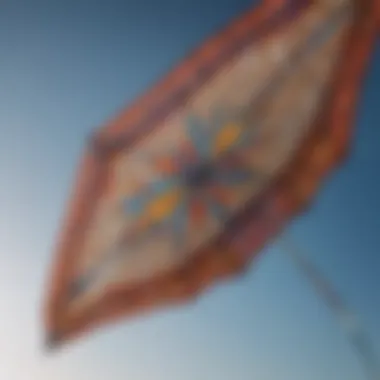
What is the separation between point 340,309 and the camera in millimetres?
1090

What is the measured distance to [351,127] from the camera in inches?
44.5

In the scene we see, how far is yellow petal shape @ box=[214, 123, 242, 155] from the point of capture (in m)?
1.18

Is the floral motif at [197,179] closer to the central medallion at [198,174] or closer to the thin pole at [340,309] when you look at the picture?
the central medallion at [198,174]

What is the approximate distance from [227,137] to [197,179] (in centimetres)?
8

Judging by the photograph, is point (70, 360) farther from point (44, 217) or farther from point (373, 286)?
point (373, 286)

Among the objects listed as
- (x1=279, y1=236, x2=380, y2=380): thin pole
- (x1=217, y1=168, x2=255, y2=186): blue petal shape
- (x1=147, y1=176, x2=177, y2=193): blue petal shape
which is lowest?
(x1=279, y1=236, x2=380, y2=380): thin pole

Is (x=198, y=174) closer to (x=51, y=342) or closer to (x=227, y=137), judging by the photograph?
(x=227, y=137)

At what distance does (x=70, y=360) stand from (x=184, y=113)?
41 centimetres

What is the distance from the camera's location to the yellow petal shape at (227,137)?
46.4 inches

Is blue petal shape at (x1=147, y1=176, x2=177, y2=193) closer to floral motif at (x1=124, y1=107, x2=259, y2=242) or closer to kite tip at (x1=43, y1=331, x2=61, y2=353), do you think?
floral motif at (x1=124, y1=107, x2=259, y2=242)

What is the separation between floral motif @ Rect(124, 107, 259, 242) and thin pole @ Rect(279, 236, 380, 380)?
11cm

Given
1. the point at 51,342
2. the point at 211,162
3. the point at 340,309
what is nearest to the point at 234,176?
the point at 211,162

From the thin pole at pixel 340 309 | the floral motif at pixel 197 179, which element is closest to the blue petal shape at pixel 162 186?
the floral motif at pixel 197 179

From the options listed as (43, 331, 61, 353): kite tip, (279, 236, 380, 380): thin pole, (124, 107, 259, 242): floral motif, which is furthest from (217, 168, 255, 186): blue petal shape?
(43, 331, 61, 353): kite tip
